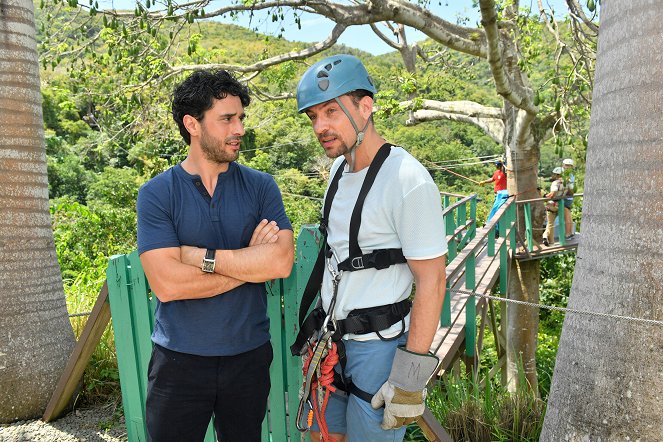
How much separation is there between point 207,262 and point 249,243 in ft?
0.87

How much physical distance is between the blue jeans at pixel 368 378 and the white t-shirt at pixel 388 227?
1.8 inches

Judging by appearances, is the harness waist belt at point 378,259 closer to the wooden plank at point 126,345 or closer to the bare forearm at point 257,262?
the bare forearm at point 257,262

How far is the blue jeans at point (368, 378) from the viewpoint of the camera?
2.27 m

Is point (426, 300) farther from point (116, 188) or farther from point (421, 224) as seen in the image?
point (116, 188)

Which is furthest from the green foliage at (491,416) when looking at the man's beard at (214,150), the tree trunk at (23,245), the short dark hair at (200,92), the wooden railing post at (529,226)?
the wooden railing post at (529,226)

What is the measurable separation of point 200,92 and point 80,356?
2044 millimetres

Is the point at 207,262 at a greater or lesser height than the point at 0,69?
lesser

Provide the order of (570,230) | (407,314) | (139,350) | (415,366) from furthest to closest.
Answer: (570,230)
(139,350)
(407,314)
(415,366)

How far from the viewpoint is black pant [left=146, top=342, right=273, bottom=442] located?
2.46 meters

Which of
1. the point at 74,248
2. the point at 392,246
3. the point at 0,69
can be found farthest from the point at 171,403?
the point at 74,248

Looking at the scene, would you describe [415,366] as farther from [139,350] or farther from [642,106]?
[139,350]

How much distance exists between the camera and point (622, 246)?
2455 mm

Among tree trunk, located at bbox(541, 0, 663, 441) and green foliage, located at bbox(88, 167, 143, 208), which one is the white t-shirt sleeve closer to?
tree trunk, located at bbox(541, 0, 663, 441)

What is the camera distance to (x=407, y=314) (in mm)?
2346
